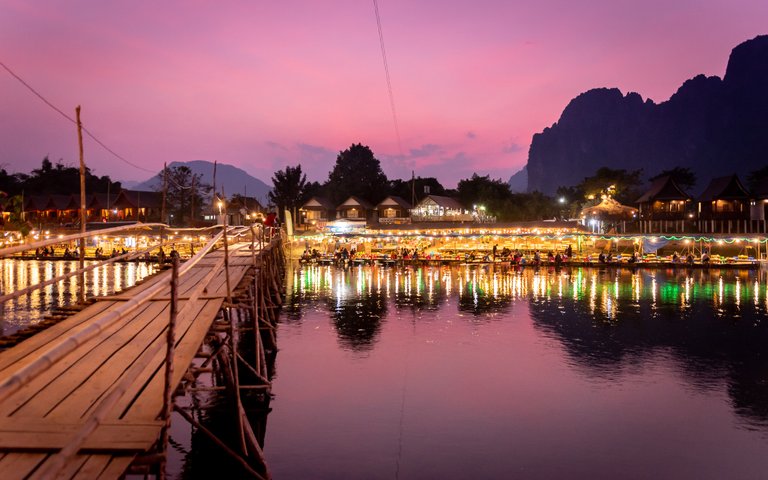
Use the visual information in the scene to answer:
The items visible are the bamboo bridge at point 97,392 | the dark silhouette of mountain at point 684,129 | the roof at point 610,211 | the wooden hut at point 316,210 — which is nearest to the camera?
the bamboo bridge at point 97,392

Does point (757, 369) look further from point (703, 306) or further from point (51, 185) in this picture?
point (51, 185)

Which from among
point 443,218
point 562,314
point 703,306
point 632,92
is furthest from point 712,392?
point 632,92

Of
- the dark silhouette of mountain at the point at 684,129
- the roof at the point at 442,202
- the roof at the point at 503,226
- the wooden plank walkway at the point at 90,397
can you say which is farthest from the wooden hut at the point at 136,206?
the dark silhouette of mountain at the point at 684,129

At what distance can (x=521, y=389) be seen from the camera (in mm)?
16047

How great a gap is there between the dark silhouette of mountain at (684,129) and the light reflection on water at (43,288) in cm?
14478

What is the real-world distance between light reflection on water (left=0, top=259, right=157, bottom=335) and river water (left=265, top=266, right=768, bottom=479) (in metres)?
8.24

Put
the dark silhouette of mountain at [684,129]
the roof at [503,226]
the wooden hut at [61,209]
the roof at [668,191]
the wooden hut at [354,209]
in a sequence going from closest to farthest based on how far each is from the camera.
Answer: the roof at [503,226]
the roof at [668,191]
the wooden hut at [61,209]
the wooden hut at [354,209]
the dark silhouette of mountain at [684,129]

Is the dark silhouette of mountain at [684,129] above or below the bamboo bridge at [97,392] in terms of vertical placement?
above

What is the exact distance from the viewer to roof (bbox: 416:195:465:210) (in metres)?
75.1

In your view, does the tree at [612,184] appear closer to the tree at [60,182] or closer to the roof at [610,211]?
the roof at [610,211]

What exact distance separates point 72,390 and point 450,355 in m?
→ 14.8

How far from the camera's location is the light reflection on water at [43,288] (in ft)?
85.1

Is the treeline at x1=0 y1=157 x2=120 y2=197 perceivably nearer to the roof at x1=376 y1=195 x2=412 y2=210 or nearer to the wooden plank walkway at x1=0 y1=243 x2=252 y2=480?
the roof at x1=376 y1=195 x2=412 y2=210

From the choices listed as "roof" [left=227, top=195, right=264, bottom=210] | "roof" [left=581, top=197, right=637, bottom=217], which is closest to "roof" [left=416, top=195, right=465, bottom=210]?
"roof" [left=581, top=197, right=637, bottom=217]
